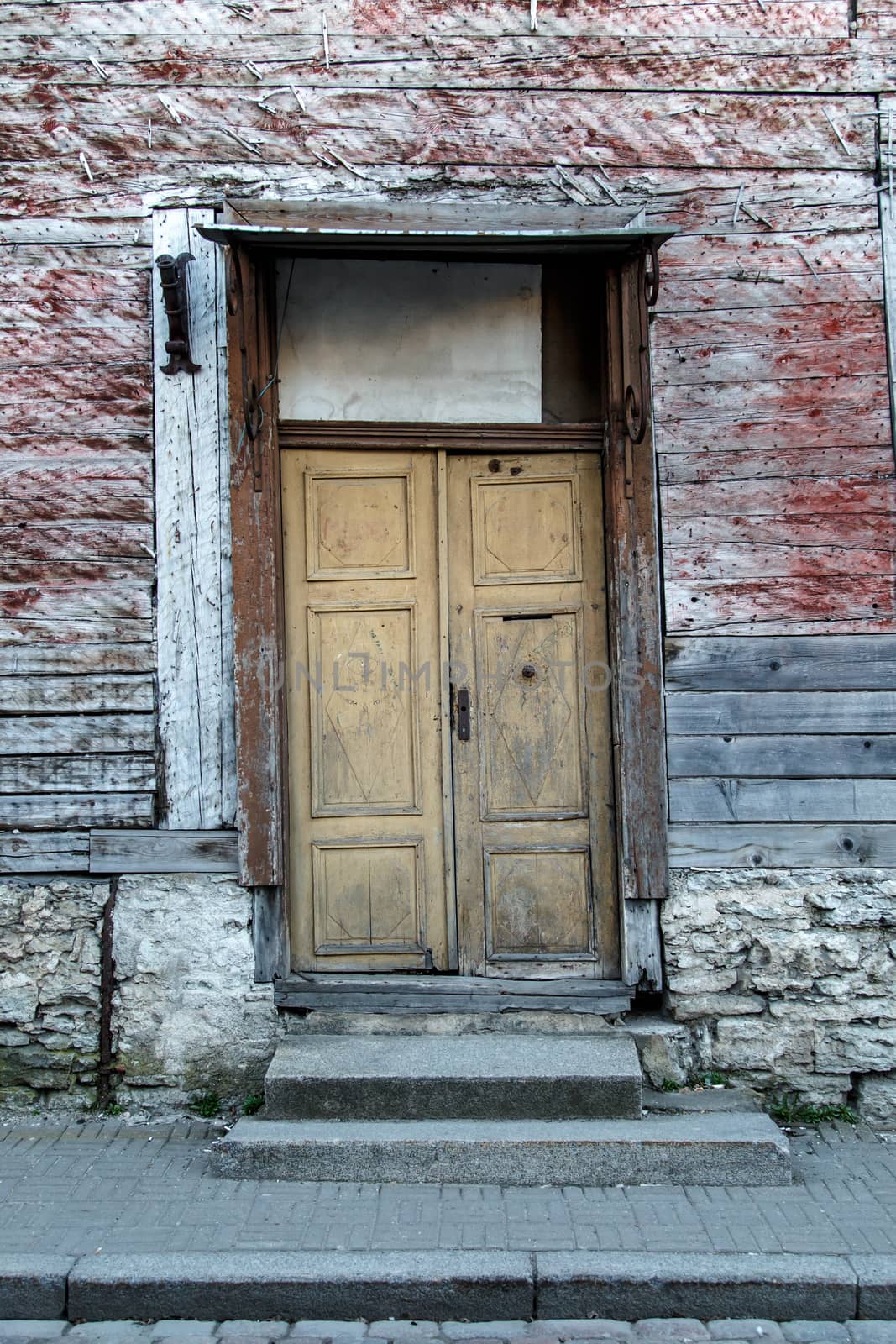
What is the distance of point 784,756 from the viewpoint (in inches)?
172

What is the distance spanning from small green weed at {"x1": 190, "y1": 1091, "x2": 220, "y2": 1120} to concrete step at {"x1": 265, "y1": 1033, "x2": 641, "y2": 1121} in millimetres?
454

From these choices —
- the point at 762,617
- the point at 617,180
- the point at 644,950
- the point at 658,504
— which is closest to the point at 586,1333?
the point at 644,950

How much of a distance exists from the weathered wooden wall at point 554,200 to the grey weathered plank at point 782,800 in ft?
0.04

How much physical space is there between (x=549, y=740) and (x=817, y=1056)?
1647mm

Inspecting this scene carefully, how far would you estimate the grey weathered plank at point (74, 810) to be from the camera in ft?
14.4

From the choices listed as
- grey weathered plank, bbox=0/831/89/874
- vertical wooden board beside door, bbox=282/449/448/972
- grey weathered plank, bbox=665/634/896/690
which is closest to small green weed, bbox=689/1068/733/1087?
vertical wooden board beside door, bbox=282/449/448/972

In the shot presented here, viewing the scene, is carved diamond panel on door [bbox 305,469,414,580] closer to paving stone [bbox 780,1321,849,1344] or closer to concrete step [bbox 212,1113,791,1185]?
concrete step [bbox 212,1113,791,1185]

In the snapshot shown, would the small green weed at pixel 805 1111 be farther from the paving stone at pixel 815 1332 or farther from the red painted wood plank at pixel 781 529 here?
the red painted wood plank at pixel 781 529

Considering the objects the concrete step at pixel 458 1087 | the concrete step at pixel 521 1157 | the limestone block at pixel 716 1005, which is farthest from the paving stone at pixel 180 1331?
the limestone block at pixel 716 1005

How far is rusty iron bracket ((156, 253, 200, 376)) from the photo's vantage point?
428cm

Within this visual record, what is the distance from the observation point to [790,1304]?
3104 mm

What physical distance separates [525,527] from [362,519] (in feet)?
2.30

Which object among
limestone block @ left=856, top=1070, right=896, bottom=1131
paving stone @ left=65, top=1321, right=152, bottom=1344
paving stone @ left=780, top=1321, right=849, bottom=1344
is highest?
limestone block @ left=856, top=1070, right=896, bottom=1131

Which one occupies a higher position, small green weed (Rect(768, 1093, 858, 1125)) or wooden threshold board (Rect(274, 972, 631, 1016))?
wooden threshold board (Rect(274, 972, 631, 1016))
